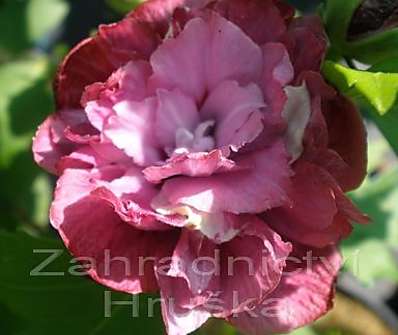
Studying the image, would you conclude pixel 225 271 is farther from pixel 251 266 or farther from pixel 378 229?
pixel 378 229

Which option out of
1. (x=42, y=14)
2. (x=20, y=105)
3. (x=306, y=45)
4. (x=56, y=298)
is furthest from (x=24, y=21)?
(x=306, y=45)

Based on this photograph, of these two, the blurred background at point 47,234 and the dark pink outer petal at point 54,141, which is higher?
the dark pink outer petal at point 54,141

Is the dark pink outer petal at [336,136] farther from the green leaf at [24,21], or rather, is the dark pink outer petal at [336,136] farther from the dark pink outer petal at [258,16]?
the green leaf at [24,21]

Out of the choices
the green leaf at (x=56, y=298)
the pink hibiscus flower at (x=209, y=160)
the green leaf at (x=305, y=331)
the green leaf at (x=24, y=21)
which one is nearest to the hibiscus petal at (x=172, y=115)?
the pink hibiscus flower at (x=209, y=160)

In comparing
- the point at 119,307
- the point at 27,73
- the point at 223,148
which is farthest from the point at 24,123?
the point at 223,148

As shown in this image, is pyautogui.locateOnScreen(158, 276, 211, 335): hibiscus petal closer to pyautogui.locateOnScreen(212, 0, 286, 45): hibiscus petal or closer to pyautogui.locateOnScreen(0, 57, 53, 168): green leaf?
pyautogui.locateOnScreen(212, 0, 286, 45): hibiscus petal

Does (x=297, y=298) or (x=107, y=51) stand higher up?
(x=107, y=51)
